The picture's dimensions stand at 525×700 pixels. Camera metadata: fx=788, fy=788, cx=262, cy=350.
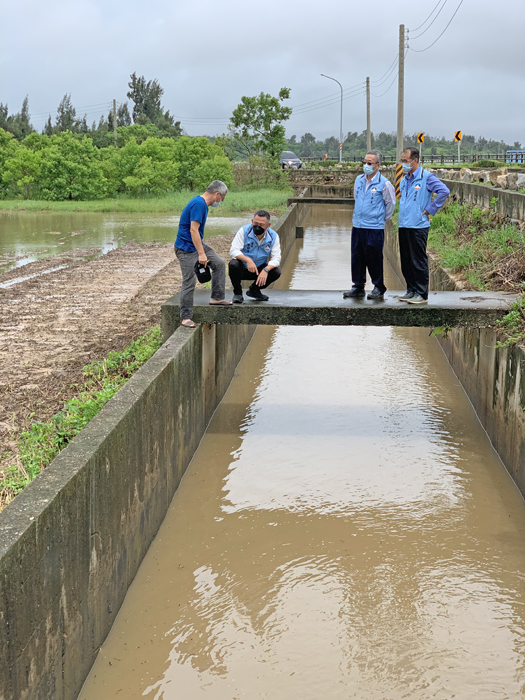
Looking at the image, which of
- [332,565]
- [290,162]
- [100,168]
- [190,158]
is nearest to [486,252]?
[332,565]

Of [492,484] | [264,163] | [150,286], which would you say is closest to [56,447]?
[492,484]

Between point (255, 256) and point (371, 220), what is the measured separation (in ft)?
4.33

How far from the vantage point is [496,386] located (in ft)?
27.4

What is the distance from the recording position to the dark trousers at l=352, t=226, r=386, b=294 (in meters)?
8.54

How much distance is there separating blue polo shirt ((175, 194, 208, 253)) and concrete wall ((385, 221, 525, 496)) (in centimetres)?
324

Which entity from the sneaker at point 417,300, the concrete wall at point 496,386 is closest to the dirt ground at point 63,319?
the sneaker at point 417,300

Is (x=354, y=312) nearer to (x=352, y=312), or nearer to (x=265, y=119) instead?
(x=352, y=312)

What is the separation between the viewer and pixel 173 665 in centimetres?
478

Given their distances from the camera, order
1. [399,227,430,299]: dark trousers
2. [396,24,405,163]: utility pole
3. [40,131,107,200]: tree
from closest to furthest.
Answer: [399,227,430,299]: dark trousers → [396,24,405,163]: utility pole → [40,131,107,200]: tree

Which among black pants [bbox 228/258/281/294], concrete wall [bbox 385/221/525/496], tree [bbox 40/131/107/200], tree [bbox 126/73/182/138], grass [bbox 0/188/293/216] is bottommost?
concrete wall [bbox 385/221/525/496]

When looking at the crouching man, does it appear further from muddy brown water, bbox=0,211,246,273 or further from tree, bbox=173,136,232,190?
tree, bbox=173,136,232,190

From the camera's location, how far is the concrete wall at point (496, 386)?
7.34 meters

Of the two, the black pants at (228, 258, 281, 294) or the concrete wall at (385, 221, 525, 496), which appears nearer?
the concrete wall at (385, 221, 525, 496)

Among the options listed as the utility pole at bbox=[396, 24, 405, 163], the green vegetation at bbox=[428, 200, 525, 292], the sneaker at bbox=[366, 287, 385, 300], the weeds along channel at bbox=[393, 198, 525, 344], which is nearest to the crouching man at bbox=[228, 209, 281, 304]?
the sneaker at bbox=[366, 287, 385, 300]
